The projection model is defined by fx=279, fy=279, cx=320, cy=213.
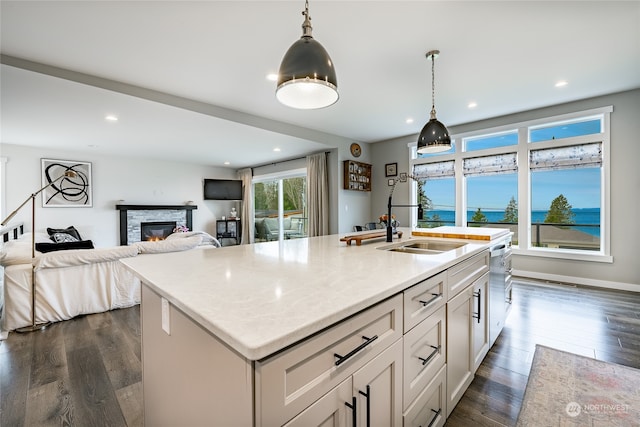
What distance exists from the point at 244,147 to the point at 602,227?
5966 millimetres

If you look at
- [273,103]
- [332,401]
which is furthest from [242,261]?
[273,103]

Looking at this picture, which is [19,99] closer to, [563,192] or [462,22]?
[462,22]

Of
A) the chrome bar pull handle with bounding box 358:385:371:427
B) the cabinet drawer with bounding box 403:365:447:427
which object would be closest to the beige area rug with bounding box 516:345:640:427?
the cabinet drawer with bounding box 403:365:447:427

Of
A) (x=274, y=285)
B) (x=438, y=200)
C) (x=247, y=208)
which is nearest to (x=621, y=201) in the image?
(x=438, y=200)

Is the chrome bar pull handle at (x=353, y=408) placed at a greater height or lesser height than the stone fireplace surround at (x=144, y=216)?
lesser

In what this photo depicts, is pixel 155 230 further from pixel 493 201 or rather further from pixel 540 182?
pixel 540 182

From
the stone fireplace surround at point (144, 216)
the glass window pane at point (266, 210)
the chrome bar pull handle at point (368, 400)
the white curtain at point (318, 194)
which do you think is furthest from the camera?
the glass window pane at point (266, 210)

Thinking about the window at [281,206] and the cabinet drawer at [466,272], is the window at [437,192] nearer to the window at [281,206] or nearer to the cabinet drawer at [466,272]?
the window at [281,206]

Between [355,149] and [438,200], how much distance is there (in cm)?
200

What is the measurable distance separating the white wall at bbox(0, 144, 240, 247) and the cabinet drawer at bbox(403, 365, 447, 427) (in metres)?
7.25

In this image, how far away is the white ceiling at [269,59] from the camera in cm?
212

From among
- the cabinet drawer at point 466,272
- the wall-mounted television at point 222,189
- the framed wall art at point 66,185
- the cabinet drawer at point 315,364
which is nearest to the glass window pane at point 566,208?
the cabinet drawer at point 466,272

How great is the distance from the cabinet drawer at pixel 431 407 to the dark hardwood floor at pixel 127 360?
0.72 ft

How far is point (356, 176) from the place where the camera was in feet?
19.5
